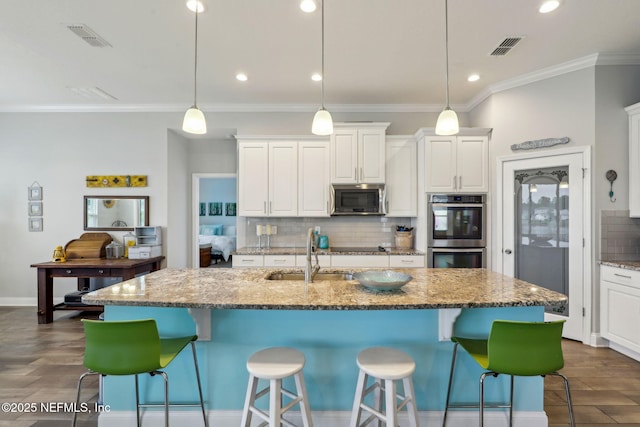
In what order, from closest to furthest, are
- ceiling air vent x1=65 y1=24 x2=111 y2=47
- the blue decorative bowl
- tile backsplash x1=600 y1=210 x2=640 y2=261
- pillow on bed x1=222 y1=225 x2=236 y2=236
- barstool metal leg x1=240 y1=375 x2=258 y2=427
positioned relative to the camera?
1. barstool metal leg x1=240 y1=375 x2=258 y2=427
2. the blue decorative bowl
3. ceiling air vent x1=65 y1=24 x2=111 y2=47
4. tile backsplash x1=600 y1=210 x2=640 y2=261
5. pillow on bed x1=222 y1=225 x2=236 y2=236

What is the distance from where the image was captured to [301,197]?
171 inches

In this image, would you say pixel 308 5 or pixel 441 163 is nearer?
pixel 308 5

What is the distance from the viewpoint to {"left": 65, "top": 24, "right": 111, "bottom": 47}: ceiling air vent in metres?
2.72

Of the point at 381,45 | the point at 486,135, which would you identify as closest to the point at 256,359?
the point at 381,45

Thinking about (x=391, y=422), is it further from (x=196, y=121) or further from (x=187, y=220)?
(x=187, y=220)

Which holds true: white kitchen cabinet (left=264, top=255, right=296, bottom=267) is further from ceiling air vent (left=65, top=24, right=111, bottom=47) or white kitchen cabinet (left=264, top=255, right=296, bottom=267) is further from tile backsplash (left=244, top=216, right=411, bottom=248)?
ceiling air vent (left=65, top=24, right=111, bottom=47)

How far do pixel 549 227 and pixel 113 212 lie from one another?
18.8 feet

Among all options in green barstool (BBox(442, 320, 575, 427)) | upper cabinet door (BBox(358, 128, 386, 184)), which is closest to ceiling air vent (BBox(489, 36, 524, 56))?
upper cabinet door (BBox(358, 128, 386, 184))

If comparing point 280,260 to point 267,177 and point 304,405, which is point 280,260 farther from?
point 304,405

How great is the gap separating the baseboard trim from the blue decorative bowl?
0.82 metres

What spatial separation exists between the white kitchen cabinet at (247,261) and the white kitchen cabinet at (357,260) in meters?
0.94

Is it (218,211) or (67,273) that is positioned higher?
(218,211)

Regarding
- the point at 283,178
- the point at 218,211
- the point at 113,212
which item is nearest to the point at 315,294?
the point at 283,178

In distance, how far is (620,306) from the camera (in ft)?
9.62
